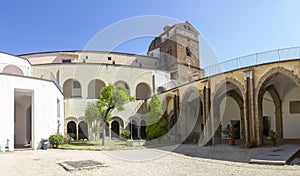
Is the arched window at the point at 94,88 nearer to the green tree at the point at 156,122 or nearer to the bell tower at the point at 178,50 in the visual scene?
the bell tower at the point at 178,50

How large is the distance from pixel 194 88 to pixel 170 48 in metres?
17.8

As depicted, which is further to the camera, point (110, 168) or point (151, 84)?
point (151, 84)

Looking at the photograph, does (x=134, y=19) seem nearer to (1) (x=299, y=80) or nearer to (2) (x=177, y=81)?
(1) (x=299, y=80)

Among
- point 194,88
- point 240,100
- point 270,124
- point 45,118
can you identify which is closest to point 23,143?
point 45,118

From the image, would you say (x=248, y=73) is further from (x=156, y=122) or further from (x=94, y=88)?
(x=94, y=88)

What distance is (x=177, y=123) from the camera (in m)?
24.0

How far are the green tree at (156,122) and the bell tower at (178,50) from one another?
467 inches

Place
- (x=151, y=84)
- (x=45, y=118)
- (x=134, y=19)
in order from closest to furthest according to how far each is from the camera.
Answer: (x=134, y=19) < (x=45, y=118) < (x=151, y=84)

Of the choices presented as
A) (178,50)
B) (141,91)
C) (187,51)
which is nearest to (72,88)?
(141,91)

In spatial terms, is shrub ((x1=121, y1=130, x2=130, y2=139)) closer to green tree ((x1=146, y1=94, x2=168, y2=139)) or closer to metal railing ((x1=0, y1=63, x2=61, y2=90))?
green tree ((x1=146, y1=94, x2=168, y2=139))

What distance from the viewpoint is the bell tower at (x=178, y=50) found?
37.1 metres

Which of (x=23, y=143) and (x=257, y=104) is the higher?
(x=257, y=104)

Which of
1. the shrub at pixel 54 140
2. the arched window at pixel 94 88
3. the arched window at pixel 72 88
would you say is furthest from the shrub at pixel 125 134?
the shrub at pixel 54 140

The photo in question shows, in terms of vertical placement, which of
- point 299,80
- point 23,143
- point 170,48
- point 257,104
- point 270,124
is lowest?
point 23,143
